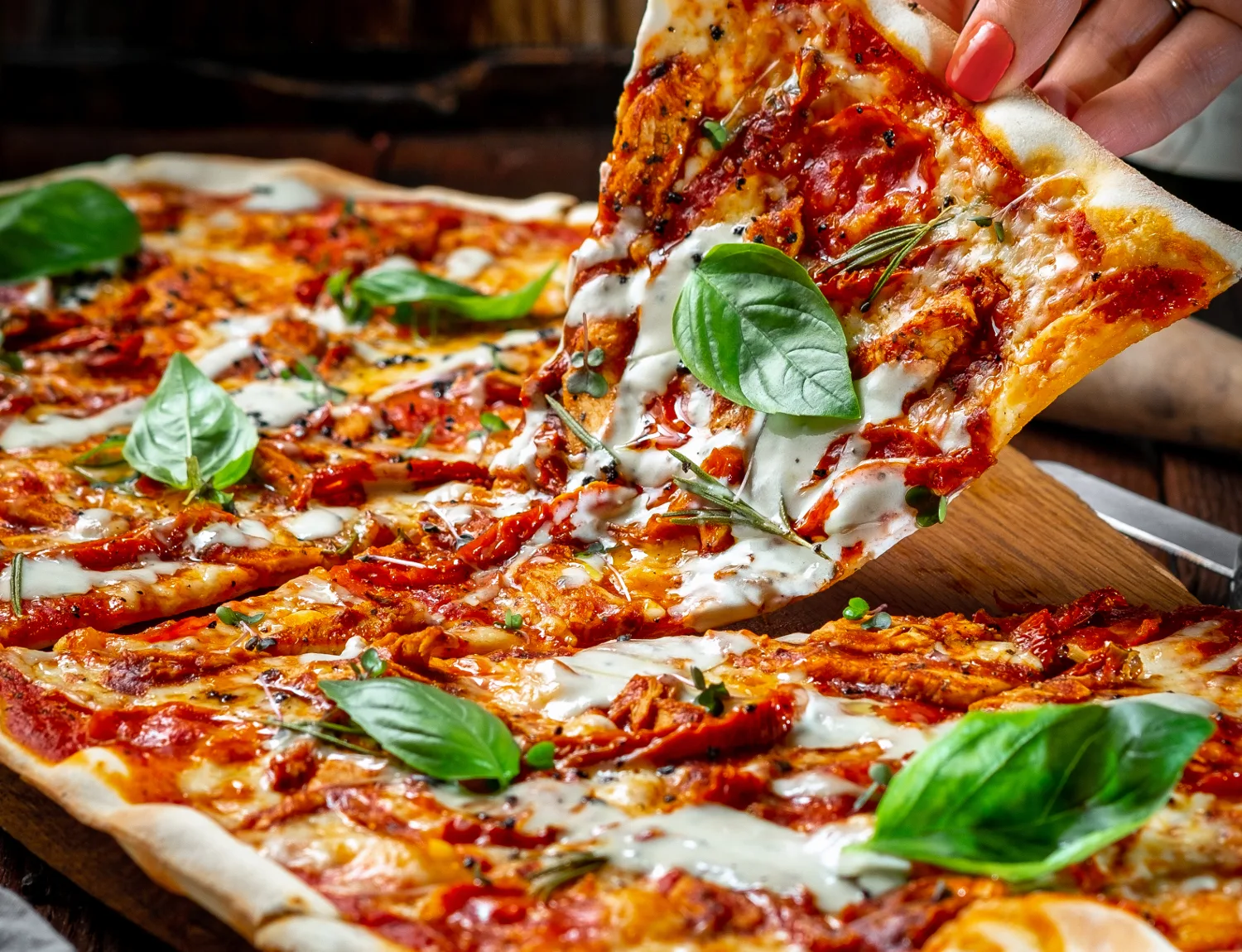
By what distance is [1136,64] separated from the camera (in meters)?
3.85

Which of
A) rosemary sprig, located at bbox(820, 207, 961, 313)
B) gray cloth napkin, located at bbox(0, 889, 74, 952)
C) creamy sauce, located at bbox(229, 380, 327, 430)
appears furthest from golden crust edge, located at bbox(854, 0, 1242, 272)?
gray cloth napkin, located at bbox(0, 889, 74, 952)

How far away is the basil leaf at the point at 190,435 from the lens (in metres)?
3.51

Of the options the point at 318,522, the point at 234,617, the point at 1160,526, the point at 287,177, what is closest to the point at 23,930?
the point at 234,617

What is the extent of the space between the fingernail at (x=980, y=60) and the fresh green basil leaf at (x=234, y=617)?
2021 mm

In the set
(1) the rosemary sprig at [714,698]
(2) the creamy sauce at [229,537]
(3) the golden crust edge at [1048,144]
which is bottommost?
(2) the creamy sauce at [229,537]

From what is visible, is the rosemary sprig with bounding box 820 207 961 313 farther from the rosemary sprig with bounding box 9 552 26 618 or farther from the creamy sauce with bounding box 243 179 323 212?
the creamy sauce with bounding box 243 179 323 212

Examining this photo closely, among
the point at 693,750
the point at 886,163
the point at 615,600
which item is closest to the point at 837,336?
the point at 886,163

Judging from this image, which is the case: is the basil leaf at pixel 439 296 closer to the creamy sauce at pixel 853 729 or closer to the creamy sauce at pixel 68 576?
the creamy sauce at pixel 68 576

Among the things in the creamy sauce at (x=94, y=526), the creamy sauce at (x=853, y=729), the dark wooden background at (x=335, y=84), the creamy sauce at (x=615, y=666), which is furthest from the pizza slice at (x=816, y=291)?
the dark wooden background at (x=335, y=84)

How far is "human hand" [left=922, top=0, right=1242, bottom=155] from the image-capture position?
11.8 feet

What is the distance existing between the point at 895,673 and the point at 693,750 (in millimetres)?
455

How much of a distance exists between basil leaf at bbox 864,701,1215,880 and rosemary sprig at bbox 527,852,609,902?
17.3 inches

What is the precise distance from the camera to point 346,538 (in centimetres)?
342

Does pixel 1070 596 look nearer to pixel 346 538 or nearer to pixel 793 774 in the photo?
pixel 793 774
